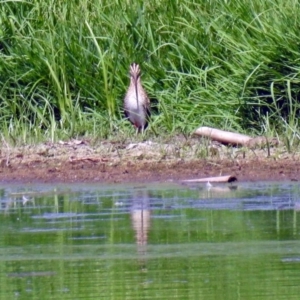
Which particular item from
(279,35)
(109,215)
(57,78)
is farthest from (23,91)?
(109,215)

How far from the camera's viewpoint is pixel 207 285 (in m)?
4.76

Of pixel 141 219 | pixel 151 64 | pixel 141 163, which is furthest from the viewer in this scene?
pixel 151 64

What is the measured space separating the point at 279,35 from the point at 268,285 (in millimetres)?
5507

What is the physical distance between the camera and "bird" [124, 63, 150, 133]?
33.1ft

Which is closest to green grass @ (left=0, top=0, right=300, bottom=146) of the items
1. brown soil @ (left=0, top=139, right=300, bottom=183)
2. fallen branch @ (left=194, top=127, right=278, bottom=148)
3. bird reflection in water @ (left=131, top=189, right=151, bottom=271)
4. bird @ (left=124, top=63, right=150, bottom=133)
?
bird @ (left=124, top=63, right=150, bottom=133)

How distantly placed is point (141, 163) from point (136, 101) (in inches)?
46.5

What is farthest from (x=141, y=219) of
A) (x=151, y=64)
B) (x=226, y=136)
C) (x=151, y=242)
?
(x=151, y=64)

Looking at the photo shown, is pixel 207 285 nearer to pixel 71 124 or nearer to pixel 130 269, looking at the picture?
pixel 130 269

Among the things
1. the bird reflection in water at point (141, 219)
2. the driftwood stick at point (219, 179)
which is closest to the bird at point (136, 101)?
the driftwood stick at point (219, 179)

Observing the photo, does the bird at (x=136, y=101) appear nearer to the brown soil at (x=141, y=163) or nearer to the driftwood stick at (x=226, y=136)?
the brown soil at (x=141, y=163)

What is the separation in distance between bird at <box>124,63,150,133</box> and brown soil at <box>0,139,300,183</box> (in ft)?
2.03

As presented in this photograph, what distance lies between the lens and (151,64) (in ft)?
35.6

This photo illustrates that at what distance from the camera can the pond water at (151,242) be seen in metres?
4.77

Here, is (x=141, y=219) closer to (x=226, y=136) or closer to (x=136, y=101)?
(x=226, y=136)
